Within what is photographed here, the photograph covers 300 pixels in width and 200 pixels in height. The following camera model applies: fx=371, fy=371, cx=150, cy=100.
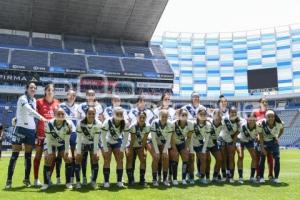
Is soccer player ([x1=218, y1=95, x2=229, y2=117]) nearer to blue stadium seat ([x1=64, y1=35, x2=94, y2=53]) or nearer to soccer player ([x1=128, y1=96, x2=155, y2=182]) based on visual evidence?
soccer player ([x1=128, y1=96, x2=155, y2=182])

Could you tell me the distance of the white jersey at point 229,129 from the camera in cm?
987

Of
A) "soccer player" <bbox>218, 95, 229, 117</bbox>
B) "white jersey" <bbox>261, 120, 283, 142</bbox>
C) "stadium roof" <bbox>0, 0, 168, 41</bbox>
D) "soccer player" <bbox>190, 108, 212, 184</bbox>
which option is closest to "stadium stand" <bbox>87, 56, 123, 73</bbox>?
"stadium roof" <bbox>0, 0, 168, 41</bbox>

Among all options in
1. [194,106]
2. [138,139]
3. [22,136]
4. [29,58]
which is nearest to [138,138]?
[138,139]

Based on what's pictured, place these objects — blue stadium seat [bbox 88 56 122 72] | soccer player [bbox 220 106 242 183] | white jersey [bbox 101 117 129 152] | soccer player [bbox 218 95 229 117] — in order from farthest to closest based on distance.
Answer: blue stadium seat [bbox 88 56 122 72]
soccer player [bbox 218 95 229 117]
soccer player [bbox 220 106 242 183]
white jersey [bbox 101 117 129 152]

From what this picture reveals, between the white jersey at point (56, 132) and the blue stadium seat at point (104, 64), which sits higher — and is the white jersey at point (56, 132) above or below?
below

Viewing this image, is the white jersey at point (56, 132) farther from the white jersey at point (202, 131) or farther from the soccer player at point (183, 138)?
the white jersey at point (202, 131)

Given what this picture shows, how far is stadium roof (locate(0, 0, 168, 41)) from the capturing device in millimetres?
46909

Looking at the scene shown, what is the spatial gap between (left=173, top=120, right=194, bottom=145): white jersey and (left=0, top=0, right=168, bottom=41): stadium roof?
41043 millimetres

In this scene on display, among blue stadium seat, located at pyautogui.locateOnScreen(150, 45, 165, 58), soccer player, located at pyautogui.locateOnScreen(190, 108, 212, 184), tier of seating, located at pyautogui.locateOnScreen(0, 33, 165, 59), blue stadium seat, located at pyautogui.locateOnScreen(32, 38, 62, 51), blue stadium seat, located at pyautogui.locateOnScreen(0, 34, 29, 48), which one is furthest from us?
blue stadium seat, located at pyautogui.locateOnScreen(150, 45, 165, 58)

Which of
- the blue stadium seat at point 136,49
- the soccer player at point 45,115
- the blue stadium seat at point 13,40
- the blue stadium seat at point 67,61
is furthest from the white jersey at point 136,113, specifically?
the blue stadium seat at point 136,49

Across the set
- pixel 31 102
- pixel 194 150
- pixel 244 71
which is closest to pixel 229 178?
Answer: pixel 194 150

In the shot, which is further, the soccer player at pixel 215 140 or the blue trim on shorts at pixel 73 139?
the soccer player at pixel 215 140

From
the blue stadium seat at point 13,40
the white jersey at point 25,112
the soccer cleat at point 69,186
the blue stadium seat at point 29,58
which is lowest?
the soccer cleat at point 69,186

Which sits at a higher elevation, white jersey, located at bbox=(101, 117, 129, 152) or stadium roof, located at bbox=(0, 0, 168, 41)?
stadium roof, located at bbox=(0, 0, 168, 41)
